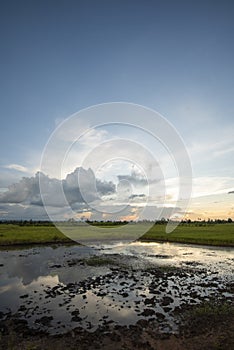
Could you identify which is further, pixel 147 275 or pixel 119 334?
pixel 147 275

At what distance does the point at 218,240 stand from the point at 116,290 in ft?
113

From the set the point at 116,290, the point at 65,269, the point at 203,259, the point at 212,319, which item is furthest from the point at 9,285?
the point at 203,259

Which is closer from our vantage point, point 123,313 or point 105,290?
point 123,313

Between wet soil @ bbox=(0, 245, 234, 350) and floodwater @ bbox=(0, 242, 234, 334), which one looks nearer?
wet soil @ bbox=(0, 245, 234, 350)

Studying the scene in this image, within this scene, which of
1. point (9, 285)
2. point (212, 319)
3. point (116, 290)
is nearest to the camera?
point (212, 319)

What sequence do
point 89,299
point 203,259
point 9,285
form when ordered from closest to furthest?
point 89,299
point 9,285
point 203,259

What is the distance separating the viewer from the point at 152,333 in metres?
12.0

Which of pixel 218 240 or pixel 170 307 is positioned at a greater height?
pixel 218 240

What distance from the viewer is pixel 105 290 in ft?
63.5

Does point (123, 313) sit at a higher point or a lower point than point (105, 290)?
lower

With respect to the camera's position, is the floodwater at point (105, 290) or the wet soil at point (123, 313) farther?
the floodwater at point (105, 290)

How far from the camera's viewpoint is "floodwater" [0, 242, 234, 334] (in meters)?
14.2

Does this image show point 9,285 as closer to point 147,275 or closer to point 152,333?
point 147,275

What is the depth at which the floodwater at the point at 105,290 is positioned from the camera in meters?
14.2
